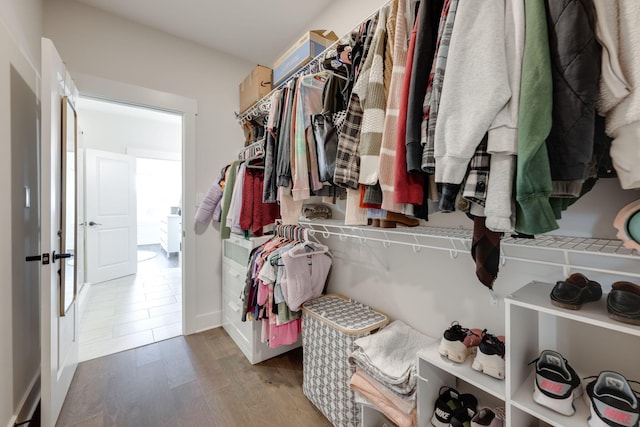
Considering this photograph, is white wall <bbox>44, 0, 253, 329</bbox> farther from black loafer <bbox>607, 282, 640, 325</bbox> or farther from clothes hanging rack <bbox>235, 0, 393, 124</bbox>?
black loafer <bbox>607, 282, 640, 325</bbox>

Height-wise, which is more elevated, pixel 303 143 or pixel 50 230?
pixel 303 143

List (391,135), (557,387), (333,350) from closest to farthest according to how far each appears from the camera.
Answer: (557,387) < (391,135) < (333,350)

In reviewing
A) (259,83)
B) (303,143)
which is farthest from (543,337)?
(259,83)

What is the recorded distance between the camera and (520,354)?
2.72ft

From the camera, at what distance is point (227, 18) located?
6.77 feet

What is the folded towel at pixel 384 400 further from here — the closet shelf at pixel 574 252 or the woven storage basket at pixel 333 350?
the closet shelf at pixel 574 252

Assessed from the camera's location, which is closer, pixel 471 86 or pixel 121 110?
pixel 471 86

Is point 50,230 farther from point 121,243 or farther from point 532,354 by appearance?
point 121,243

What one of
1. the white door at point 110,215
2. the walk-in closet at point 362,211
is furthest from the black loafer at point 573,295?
the white door at point 110,215

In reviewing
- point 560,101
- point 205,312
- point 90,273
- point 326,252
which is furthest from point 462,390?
point 90,273

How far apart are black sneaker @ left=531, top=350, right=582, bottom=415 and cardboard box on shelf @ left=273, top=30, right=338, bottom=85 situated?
1.85 m

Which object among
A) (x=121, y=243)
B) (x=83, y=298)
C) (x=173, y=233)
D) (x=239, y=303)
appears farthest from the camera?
(x=173, y=233)

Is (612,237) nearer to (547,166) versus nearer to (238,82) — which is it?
(547,166)

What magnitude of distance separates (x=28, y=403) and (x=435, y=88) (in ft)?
8.30
